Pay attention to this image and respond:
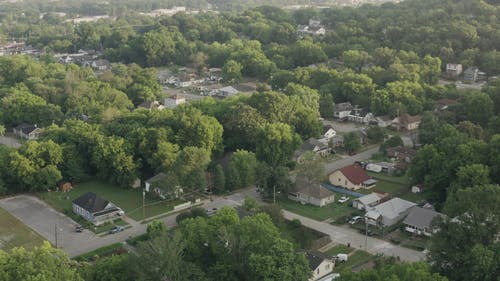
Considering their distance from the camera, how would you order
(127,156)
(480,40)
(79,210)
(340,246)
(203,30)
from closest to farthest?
(340,246) < (79,210) < (127,156) < (480,40) < (203,30)

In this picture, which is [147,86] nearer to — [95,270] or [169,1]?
[95,270]

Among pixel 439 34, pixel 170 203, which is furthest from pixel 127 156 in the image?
Answer: pixel 439 34

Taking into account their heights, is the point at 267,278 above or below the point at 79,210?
above

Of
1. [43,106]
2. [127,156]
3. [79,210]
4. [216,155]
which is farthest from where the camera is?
[43,106]

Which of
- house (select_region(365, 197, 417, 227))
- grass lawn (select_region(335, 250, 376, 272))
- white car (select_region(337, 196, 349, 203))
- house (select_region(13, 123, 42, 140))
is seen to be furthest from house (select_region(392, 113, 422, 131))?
house (select_region(13, 123, 42, 140))

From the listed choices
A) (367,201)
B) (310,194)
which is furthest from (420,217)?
(310,194)

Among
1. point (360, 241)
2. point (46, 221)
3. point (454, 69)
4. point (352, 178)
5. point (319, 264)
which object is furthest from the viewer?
point (454, 69)

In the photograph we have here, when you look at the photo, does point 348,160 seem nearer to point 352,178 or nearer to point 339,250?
point 352,178
